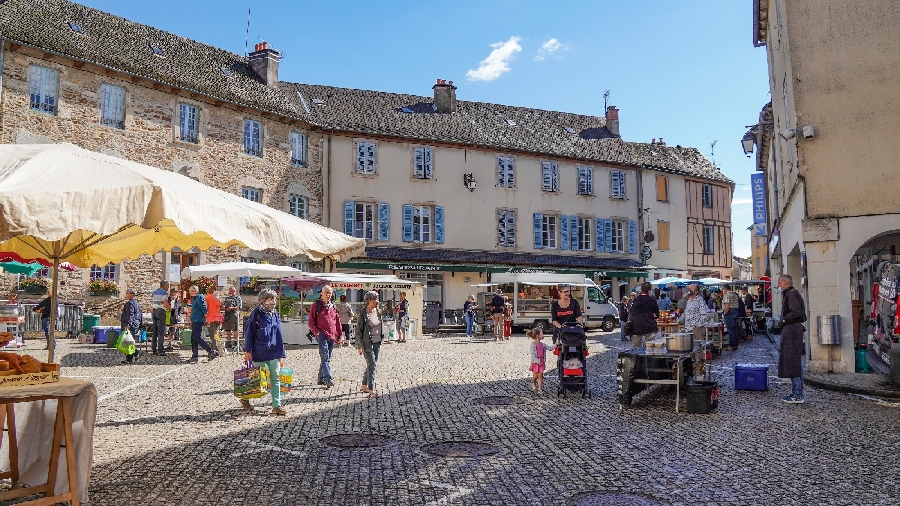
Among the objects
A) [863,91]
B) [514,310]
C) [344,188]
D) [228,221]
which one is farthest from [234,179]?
[228,221]

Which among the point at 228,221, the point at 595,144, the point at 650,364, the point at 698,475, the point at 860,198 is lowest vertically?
the point at 698,475

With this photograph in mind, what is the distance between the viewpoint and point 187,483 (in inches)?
219

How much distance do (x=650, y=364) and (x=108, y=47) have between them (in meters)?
19.7

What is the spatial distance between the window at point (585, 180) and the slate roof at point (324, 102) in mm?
501

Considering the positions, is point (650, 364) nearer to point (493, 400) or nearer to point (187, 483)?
point (493, 400)

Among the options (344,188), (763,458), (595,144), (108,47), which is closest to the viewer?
(763,458)

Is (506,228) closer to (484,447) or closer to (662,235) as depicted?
(662,235)

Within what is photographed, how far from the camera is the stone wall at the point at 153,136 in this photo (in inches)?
763

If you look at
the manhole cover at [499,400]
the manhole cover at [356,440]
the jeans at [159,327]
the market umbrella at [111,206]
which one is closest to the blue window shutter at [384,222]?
the jeans at [159,327]

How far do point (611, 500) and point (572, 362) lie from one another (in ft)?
17.2

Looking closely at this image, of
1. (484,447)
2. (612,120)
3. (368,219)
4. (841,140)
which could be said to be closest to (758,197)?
(612,120)

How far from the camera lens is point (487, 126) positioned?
108 ft

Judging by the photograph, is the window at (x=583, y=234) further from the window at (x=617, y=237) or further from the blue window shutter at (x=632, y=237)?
the blue window shutter at (x=632, y=237)

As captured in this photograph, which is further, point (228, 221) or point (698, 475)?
point (698, 475)
